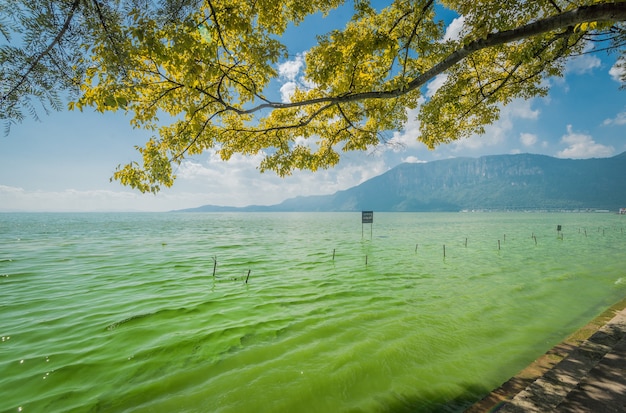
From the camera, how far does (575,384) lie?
3510 mm

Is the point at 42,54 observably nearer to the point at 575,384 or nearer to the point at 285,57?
the point at 285,57

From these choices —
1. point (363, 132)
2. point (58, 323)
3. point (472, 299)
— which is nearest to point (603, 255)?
point (472, 299)

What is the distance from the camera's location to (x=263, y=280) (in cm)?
1341

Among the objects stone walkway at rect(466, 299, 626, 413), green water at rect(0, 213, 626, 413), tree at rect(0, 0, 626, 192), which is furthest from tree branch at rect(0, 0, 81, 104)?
stone walkway at rect(466, 299, 626, 413)

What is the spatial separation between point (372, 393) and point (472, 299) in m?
7.25


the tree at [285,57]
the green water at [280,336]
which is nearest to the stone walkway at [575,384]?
the green water at [280,336]

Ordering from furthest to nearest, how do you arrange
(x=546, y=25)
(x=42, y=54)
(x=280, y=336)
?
(x=280, y=336), (x=546, y=25), (x=42, y=54)

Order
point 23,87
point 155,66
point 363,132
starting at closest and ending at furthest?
point 23,87
point 155,66
point 363,132

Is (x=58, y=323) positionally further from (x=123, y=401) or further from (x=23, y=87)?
(x=23, y=87)

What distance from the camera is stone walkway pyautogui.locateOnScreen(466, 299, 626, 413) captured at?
3027 millimetres

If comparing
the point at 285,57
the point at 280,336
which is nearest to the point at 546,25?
the point at 285,57

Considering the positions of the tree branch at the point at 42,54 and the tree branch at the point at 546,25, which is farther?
the tree branch at the point at 546,25

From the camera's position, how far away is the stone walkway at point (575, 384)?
3027 mm

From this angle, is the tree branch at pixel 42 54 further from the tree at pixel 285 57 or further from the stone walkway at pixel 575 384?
the stone walkway at pixel 575 384
